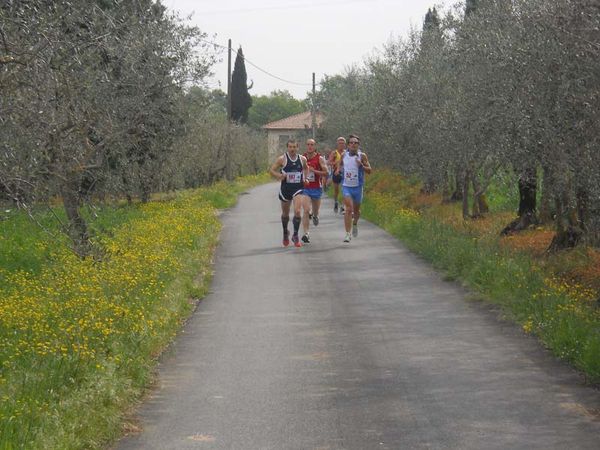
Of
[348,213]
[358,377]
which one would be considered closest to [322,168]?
[348,213]

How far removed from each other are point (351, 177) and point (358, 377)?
1063 centimetres

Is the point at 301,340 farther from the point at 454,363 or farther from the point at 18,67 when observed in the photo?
the point at 18,67

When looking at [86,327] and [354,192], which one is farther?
[354,192]

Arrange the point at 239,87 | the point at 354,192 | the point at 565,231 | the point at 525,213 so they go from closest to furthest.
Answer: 1. the point at 565,231
2. the point at 525,213
3. the point at 354,192
4. the point at 239,87

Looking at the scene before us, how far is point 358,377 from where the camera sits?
8383mm

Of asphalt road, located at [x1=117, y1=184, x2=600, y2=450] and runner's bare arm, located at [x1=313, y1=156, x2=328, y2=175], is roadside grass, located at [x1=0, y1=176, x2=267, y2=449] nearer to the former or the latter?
asphalt road, located at [x1=117, y1=184, x2=600, y2=450]

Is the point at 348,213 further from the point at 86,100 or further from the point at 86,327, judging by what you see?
the point at 86,327

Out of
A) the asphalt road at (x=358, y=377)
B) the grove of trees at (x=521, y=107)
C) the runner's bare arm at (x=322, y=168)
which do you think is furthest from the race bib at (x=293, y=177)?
the asphalt road at (x=358, y=377)

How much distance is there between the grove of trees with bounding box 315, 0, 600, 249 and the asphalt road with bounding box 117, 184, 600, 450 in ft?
6.51

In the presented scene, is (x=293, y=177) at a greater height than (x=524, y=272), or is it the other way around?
(x=293, y=177)

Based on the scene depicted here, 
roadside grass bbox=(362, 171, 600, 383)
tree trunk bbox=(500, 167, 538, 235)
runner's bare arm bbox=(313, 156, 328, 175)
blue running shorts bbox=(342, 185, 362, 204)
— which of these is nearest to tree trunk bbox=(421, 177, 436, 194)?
roadside grass bbox=(362, 171, 600, 383)

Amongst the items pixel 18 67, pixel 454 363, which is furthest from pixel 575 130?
pixel 18 67

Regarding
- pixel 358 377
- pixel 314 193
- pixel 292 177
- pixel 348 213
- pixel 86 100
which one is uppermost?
pixel 86 100

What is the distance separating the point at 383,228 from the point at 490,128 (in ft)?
25.0
